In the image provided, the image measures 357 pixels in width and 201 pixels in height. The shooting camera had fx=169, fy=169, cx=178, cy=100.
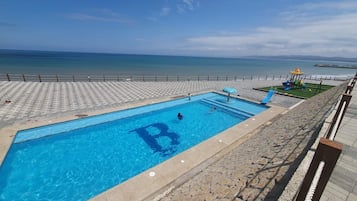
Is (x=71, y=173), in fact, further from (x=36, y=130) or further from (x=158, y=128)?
(x=158, y=128)

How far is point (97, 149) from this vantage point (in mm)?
8062

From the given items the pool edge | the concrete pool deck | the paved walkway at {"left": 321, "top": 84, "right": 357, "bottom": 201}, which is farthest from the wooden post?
the pool edge

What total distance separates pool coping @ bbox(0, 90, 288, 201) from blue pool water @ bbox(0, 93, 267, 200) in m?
0.43

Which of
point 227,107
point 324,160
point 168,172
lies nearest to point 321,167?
point 324,160

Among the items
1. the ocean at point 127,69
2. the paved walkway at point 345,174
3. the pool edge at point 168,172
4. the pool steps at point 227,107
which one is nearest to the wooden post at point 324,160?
the paved walkway at point 345,174

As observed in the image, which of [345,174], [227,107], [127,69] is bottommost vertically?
[227,107]

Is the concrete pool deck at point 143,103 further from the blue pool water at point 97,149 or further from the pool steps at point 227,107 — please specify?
the pool steps at point 227,107

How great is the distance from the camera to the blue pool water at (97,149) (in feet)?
19.3

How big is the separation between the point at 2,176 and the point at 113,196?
178 inches

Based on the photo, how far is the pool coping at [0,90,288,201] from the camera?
4744 millimetres

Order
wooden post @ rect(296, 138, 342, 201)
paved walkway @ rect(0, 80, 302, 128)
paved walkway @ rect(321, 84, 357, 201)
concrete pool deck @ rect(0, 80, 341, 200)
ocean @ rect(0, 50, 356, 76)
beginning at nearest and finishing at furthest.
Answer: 1. wooden post @ rect(296, 138, 342, 201)
2. paved walkway @ rect(321, 84, 357, 201)
3. concrete pool deck @ rect(0, 80, 341, 200)
4. paved walkway @ rect(0, 80, 302, 128)
5. ocean @ rect(0, 50, 356, 76)

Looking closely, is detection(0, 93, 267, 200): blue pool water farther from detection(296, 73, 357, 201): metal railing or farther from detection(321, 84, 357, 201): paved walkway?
detection(296, 73, 357, 201): metal railing

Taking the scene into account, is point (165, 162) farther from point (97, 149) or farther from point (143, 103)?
point (143, 103)

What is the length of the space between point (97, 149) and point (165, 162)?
3.93 metres
